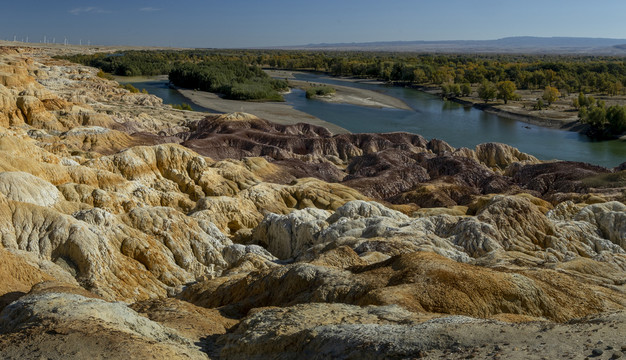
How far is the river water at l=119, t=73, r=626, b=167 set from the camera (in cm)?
7369

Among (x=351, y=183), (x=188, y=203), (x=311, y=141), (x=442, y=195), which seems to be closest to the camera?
(x=188, y=203)

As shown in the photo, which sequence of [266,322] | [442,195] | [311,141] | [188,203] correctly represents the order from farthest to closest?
1. [311,141]
2. [442,195]
3. [188,203]
4. [266,322]

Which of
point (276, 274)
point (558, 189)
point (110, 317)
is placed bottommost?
point (558, 189)

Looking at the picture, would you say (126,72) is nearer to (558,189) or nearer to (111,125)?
(111,125)

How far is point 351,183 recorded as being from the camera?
43188 mm

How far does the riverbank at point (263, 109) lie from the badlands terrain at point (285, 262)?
3881 centimetres

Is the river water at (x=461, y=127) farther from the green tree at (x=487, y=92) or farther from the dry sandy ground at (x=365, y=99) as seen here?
the green tree at (x=487, y=92)

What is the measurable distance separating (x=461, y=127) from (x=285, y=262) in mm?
72038

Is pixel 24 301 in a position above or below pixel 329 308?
above

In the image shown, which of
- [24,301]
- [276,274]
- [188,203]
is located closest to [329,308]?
[276,274]

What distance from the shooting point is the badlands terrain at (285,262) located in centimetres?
942

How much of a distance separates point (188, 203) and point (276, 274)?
52.1 feet

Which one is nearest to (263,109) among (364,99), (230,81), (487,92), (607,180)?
(364,99)

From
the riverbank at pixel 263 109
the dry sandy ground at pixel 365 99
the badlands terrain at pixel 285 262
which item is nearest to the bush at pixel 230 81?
the riverbank at pixel 263 109
